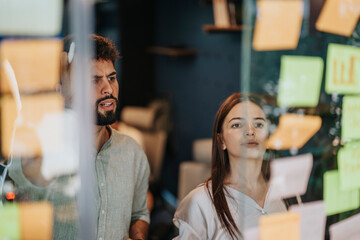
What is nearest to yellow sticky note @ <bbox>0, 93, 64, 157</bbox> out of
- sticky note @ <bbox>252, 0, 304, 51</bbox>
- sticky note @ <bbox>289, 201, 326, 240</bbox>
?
sticky note @ <bbox>252, 0, 304, 51</bbox>

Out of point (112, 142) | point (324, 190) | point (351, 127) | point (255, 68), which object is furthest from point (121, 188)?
point (351, 127)

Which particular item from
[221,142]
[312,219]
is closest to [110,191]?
[221,142]

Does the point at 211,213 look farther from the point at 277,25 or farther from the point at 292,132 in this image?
the point at 277,25

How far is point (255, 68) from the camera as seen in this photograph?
1.36m

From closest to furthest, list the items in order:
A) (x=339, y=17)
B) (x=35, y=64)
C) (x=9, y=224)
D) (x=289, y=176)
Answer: (x=9, y=224) < (x=35, y=64) < (x=289, y=176) < (x=339, y=17)

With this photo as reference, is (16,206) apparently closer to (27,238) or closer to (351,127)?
(27,238)

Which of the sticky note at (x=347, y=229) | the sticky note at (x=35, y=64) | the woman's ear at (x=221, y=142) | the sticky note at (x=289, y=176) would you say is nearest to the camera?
the sticky note at (x=35, y=64)

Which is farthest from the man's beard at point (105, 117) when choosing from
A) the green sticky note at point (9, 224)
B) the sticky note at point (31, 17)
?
the green sticky note at point (9, 224)

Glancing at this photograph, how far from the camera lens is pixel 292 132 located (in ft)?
4.93

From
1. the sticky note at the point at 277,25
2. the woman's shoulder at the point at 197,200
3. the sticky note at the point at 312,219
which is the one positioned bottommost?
the sticky note at the point at 312,219

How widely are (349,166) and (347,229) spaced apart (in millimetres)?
268

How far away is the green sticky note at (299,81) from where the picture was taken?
1.44 meters

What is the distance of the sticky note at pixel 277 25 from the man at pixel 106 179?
53cm

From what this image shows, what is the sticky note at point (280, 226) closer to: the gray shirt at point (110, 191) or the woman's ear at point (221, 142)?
the woman's ear at point (221, 142)
